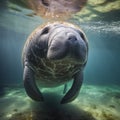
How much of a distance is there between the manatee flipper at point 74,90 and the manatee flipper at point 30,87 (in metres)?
0.72

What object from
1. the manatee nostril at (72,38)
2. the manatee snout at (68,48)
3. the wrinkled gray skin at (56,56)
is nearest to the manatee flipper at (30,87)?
the wrinkled gray skin at (56,56)

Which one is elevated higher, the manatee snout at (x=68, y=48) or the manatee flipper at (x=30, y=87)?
the manatee snout at (x=68, y=48)

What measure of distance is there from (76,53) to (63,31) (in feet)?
2.45

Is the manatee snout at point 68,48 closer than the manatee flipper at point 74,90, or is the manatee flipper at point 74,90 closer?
the manatee snout at point 68,48

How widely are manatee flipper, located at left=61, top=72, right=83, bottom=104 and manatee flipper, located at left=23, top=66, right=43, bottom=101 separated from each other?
0.72m

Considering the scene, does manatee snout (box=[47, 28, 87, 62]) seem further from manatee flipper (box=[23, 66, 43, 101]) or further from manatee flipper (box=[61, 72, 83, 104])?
manatee flipper (box=[61, 72, 83, 104])

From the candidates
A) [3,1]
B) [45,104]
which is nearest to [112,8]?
[3,1]

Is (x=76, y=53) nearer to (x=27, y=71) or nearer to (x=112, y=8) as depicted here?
(x=27, y=71)

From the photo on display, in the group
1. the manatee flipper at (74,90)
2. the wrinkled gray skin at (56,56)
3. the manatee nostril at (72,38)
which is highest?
the manatee nostril at (72,38)

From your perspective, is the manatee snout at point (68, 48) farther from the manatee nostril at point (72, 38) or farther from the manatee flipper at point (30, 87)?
the manatee flipper at point (30, 87)

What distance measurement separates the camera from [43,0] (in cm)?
1153

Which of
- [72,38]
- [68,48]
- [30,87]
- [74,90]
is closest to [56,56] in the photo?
[68,48]

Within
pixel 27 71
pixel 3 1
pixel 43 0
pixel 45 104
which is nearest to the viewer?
pixel 27 71

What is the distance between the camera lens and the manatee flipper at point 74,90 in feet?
18.0
